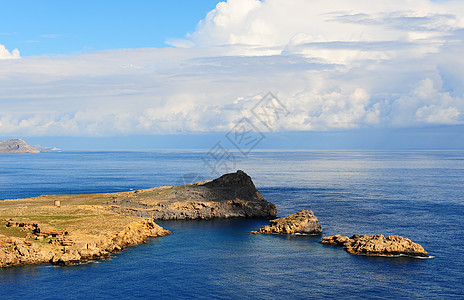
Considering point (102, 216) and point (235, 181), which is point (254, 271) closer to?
point (102, 216)

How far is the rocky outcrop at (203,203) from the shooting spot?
150288mm

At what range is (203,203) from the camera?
6132 inches

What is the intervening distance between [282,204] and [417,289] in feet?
326

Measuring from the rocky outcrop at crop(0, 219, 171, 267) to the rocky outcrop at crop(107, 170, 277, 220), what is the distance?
38.5m

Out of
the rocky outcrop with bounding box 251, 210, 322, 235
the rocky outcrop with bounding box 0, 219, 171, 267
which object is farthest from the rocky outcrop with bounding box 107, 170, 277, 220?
the rocky outcrop with bounding box 0, 219, 171, 267

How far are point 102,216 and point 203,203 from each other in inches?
1588

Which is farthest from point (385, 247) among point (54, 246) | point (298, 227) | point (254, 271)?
point (54, 246)

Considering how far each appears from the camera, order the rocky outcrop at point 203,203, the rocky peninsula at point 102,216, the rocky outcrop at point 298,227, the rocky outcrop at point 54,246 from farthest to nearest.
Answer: the rocky outcrop at point 203,203 → the rocky outcrop at point 298,227 → the rocky peninsula at point 102,216 → the rocky outcrop at point 54,246

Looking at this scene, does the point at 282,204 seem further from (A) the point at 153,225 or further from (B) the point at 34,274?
(B) the point at 34,274

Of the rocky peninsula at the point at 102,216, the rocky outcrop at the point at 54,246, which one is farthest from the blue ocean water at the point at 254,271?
the rocky peninsula at the point at 102,216

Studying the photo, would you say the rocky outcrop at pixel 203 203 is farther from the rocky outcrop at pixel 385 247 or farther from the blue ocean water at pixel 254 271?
the rocky outcrop at pixel 385 247

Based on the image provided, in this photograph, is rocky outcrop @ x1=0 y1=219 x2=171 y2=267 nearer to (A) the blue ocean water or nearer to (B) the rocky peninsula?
(B) the rocky peninsula

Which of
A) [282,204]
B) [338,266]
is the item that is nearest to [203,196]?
[282,204]

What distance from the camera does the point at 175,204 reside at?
505ft
